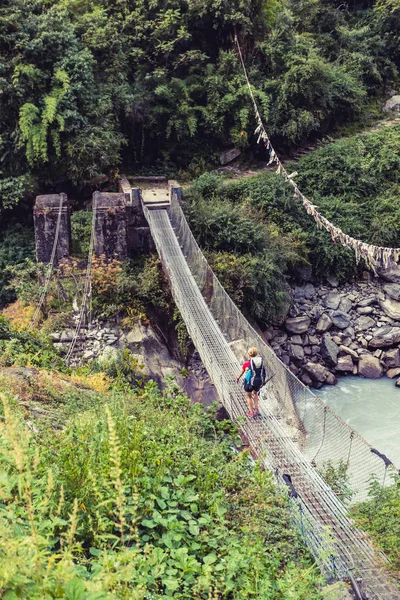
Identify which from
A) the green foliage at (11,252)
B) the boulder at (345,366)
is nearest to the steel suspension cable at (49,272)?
the green foliage at (11,252)

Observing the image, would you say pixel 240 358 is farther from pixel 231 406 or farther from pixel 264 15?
pixel 264 15

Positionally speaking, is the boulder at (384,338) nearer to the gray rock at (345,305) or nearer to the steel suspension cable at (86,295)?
the gray rock at (345,305)

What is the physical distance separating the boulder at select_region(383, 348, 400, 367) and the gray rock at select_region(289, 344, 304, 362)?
1.69 meters

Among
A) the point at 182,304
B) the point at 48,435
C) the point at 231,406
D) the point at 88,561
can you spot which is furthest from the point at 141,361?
the point at 88,561

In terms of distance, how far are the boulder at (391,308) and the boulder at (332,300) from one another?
966 mm

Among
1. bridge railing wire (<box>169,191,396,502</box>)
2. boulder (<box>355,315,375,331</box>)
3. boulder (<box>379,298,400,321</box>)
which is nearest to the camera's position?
bridge railing wire (<box>169,191,396,502</box>)

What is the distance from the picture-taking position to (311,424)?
5.43m

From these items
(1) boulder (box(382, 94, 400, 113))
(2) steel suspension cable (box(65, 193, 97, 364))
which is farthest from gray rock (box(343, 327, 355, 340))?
(1) boulder (box(382, 94, 400, 113))

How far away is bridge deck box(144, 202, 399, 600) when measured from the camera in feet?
11.7

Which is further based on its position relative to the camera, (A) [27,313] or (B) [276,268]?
(B) [276,268]

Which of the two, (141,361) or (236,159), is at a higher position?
(236,159)

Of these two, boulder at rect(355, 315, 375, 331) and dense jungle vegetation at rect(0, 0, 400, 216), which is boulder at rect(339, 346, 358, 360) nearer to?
boulder at rect(355, 315, 375, 331)

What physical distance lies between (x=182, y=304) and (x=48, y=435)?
444 cm

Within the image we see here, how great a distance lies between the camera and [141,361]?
8.55 meters
